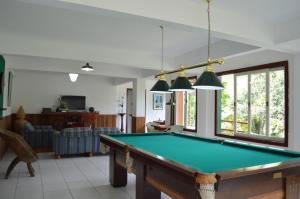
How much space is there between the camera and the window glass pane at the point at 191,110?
23.3ft

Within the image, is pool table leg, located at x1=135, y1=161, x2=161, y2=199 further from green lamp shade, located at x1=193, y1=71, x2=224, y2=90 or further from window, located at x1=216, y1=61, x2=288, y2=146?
window, located at x1=216, y1=61, x2=288, y2=146

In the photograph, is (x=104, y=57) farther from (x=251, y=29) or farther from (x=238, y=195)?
(x=238, y=195)

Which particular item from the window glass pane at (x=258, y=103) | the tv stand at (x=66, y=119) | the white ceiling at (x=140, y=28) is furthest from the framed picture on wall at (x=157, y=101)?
the window glass pane at (x=258, y=103)

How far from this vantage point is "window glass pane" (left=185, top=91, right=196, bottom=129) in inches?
280

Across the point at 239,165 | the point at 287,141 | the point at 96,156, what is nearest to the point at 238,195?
the point at 239,165

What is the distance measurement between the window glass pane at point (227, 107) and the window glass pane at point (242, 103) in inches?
7.2

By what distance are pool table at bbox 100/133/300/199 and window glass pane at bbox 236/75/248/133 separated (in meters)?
2.45

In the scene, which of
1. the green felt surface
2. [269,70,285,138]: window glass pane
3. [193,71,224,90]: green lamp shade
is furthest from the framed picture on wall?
[193,71,224,90]: green lamp shade

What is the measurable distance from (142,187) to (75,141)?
3593 millimetres

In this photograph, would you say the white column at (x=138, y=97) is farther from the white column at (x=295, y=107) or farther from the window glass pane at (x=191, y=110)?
the white column at (x=295, y=107)

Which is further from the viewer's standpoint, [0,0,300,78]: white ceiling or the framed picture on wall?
the framed picture on wall

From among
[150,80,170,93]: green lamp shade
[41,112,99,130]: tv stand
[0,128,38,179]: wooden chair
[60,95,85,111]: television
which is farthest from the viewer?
[60,95,85,111]: television

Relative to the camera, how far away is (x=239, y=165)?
7.20 feet

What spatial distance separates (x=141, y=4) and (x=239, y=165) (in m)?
1.89
